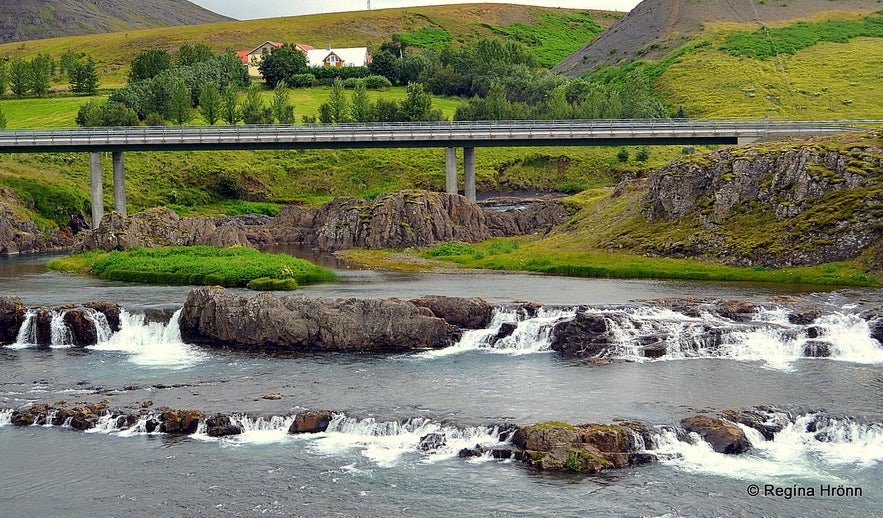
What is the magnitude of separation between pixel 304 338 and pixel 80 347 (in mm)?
16819

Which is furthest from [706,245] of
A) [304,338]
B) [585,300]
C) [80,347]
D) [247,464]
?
[247,464]

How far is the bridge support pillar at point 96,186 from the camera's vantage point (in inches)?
5851

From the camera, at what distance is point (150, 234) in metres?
125

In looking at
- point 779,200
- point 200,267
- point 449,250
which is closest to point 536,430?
point 200,267

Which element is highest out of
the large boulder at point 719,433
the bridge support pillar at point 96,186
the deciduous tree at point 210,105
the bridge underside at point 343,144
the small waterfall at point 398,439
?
the deciduous tree at point 210,105

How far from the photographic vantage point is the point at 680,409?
57.5 meters

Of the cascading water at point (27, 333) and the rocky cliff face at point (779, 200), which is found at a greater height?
the rocky cliff face at point (779, 200)

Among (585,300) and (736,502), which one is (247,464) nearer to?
(736,502)

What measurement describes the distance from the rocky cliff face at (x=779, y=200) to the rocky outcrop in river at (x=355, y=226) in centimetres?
2506

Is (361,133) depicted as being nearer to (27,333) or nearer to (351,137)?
(351,137)

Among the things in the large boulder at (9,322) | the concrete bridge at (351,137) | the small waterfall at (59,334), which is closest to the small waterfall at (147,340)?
the small waterfall at (59,334)

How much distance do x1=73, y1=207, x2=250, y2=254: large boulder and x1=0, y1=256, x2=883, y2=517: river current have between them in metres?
42.4

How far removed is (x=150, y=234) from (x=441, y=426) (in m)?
78.2

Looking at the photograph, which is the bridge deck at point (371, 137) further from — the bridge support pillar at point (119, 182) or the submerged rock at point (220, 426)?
the submerged rock at point (220, 426)
